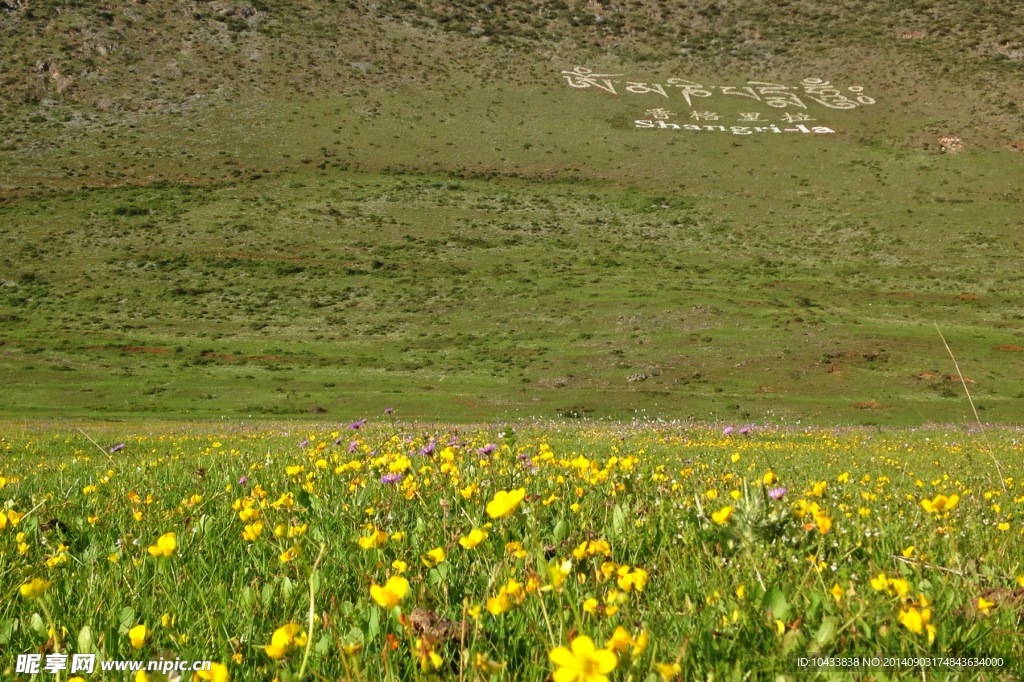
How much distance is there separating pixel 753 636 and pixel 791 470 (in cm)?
737

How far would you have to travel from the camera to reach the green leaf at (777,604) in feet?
8.04

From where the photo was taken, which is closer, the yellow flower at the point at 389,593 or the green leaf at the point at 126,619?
the yellow flower at the point at 389,593

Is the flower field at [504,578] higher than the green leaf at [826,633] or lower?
lower

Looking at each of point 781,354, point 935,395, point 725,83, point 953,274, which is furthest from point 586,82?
point 935,395

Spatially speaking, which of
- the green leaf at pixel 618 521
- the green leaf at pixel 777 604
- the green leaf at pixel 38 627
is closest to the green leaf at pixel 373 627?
the green leaf at pixel 38 627

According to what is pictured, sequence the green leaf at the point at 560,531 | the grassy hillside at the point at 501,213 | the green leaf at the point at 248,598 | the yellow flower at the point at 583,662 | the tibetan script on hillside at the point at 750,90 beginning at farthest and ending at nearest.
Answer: the tibetan script on hillside at the point at 750,90 → the grassy hillside at the point at 501,213 → the green leaf at the point at 560,531 → the green leaf at the point at 248,598 → the yellow flower at the point at 583,662

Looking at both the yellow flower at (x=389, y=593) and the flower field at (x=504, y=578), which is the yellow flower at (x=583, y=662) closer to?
the flower field at (x=504, y=578)

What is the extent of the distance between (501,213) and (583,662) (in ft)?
264

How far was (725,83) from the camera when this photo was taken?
361 feet

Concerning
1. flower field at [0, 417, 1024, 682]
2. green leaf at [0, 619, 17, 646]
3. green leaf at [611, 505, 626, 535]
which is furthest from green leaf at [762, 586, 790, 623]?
green leaf at [0, 619, 17, 646]

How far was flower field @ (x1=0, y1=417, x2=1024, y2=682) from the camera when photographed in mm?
2227

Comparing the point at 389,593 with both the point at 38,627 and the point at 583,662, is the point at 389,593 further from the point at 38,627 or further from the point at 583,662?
the point at 38,627

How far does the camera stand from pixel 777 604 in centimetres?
246

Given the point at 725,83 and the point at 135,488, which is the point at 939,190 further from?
the point at 135,488
